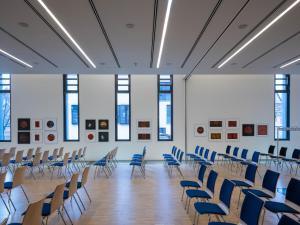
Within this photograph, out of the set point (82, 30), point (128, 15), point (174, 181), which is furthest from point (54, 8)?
point (174, 181)

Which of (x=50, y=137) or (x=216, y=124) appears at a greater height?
(x=216, y=124)

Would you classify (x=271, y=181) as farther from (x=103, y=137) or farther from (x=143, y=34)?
(x=103, y=137)

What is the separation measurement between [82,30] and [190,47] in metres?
3.09

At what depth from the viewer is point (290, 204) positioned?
4.07 m

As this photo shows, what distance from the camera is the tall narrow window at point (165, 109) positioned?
11.9 metres

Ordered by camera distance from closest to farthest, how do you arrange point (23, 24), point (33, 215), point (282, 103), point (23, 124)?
point (33, 215), point (23, 24), point (23, 124), point (282, 103)

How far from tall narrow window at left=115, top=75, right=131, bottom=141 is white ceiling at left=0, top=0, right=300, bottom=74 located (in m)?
2.96

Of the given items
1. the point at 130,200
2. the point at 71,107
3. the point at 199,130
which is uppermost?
the point at 71,107

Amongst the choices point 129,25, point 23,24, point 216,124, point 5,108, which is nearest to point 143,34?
point 129,25

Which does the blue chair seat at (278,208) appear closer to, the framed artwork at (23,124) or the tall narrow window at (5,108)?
the framed artwork at (23,124)

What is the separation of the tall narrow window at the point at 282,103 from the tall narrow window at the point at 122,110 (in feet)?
26.2

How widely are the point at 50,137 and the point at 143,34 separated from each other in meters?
8.45

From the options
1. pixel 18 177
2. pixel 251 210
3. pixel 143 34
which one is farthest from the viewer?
pixel 143 34

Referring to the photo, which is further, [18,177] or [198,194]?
[18,177]
